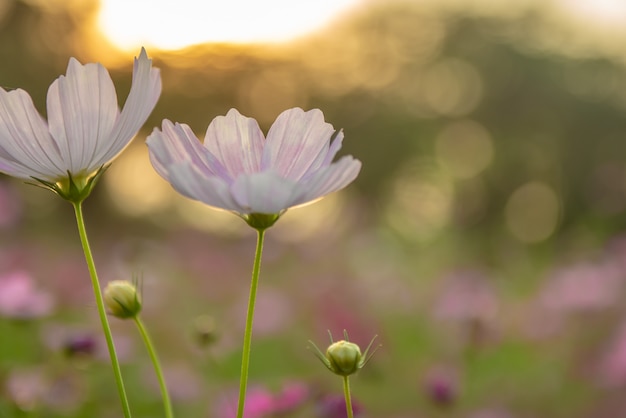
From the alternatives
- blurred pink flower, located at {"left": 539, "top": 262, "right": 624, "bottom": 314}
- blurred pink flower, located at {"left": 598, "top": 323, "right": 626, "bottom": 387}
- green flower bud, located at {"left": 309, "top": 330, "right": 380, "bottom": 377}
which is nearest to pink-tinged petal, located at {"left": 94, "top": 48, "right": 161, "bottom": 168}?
green flower bud, located at {"left": 309, "top": 330, "right": 380, "bottom": 377}

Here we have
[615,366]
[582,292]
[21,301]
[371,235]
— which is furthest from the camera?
[371,235]

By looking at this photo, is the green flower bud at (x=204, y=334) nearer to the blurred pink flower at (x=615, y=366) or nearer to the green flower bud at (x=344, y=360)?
the green flower bud at (x=344, y=360)

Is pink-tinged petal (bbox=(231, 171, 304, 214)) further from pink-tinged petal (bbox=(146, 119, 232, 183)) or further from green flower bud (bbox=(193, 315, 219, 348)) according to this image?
green flower bud (bbox=(193, 315, 219, 348))

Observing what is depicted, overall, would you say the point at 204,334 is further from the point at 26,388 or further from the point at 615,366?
the point at 615,366

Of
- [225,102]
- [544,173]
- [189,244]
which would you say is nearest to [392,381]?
[189,244]

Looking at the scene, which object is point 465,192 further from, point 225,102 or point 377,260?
point 377,260

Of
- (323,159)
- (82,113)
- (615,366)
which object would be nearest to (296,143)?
(323,159)

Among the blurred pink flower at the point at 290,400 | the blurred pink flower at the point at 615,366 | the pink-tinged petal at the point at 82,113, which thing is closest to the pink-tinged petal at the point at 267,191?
the pink-tinged petal at the point at 82,113
